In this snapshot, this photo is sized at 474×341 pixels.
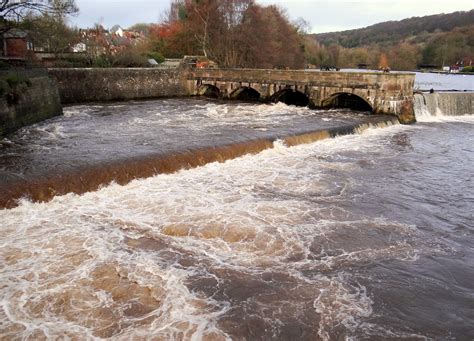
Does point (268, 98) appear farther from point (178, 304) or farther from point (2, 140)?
point (178, 304)

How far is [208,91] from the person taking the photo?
37688 mm

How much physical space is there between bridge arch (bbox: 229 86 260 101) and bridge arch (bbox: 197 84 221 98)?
2621mm

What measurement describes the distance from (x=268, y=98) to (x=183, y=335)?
87.2 feet

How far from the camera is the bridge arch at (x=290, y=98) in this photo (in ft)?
103

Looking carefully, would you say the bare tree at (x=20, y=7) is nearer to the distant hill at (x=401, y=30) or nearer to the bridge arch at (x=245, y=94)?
the bridge arch at (x=245, y=94)

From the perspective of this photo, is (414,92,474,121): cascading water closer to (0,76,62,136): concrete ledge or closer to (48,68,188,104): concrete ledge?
(48,68,188,104): concrete ledge

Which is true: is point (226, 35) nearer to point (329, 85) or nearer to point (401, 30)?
point (329, 85)

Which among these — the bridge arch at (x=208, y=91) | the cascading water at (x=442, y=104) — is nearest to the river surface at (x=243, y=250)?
the cascading water at (x=442, y=104)

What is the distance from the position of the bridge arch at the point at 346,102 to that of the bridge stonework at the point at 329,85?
3.6 inches

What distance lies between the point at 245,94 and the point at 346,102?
8.79 meters

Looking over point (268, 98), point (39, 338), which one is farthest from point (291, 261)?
point (268, 98)

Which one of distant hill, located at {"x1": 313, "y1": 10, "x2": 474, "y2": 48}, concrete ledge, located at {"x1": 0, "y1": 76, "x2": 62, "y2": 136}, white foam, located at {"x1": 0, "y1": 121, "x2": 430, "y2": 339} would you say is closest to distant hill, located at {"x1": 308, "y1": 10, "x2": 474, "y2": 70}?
distant hill, located at {"x1": 313, "y1": 10, "x2": 474, "y2": 48}

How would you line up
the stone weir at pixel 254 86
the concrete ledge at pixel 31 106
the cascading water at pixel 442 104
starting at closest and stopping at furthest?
the concrete ledge at pixel 31 106 < the stone weir at pixel 254 86 < the cascading water at pixel 442 104

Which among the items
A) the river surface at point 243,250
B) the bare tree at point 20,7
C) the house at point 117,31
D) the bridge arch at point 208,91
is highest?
the house at point 117,31
